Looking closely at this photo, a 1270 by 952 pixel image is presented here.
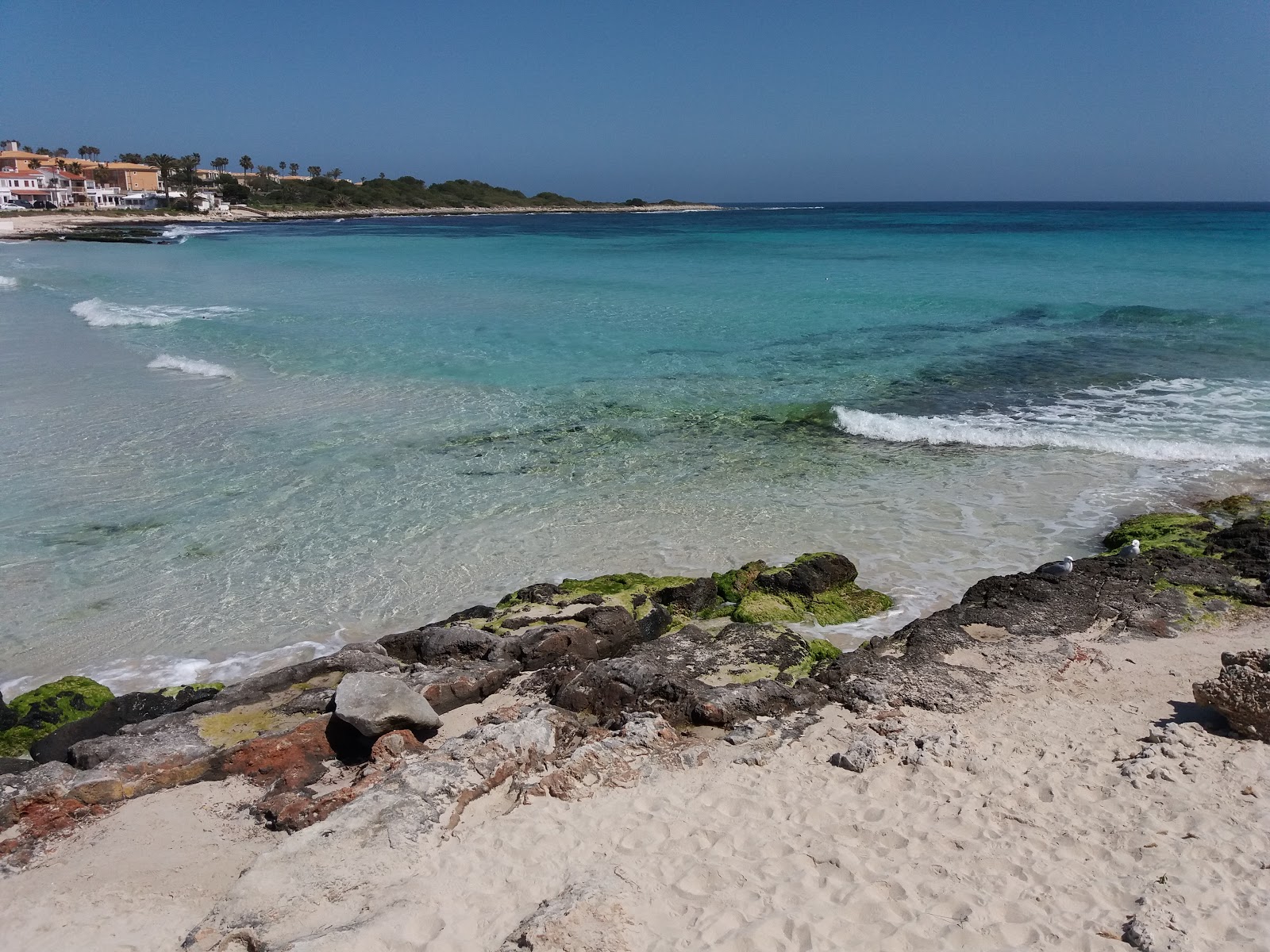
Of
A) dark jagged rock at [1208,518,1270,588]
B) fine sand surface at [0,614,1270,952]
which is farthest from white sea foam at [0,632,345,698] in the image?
dark jagged rock at [1208,518,1270,588]

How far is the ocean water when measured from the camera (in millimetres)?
9445

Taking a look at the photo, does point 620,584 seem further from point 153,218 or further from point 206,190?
point 206,190

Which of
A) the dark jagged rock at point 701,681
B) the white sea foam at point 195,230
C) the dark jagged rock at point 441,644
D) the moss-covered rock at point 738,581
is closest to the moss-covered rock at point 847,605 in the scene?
the moss-covered rock at point 738,581

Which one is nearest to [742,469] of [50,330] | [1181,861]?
[1181,861]

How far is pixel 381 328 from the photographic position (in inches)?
976

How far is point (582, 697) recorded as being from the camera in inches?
265

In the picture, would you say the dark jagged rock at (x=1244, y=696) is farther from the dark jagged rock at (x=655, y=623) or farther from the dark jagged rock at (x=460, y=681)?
the dark jagged rock at (x=460, y=681)

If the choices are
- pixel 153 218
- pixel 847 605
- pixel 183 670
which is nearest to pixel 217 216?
pixel 153 218

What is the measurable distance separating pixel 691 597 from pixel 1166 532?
584 centimetres

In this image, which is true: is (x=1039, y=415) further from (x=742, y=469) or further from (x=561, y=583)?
(x=561, y=583)

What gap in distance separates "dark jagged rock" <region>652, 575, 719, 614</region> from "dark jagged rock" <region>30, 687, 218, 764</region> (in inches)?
163

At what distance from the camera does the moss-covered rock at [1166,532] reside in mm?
9789

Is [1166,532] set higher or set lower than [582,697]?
higher

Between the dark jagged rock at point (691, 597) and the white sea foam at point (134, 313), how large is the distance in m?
21.7
